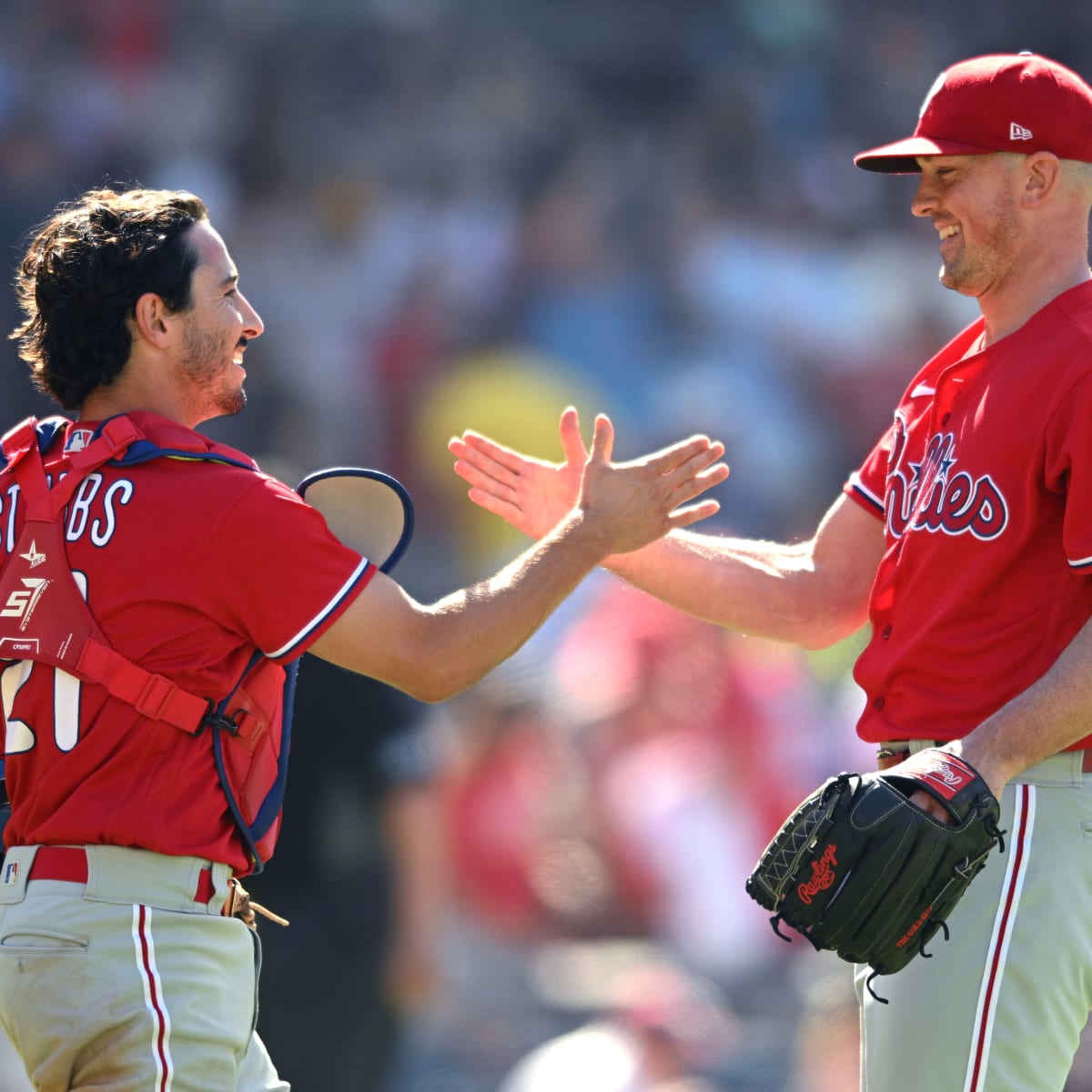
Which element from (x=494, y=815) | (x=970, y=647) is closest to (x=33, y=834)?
(x=970, y=647)

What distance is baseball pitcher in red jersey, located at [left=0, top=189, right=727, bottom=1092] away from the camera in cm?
230

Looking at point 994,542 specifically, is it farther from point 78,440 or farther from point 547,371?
point 547,371

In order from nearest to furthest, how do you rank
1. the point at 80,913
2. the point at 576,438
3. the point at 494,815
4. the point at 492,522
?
the point at 80,913 → the point at 576,438 → the point at 494,815 → the point at 492,522

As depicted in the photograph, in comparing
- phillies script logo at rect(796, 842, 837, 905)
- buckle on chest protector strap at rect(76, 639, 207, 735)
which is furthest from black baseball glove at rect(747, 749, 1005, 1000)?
buckle on chest protector strap at rect(76, 639, 207, 735)

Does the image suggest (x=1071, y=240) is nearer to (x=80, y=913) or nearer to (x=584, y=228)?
(x=80, y=913)

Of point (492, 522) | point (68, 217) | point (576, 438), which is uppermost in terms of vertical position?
point (68, 217)

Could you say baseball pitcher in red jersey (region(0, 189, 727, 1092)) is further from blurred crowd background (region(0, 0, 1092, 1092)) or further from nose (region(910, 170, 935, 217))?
blurred crowd background (region(0, 0, 1092, 1092))

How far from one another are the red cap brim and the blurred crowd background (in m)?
1.96

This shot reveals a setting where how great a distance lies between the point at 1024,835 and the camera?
2385 millimetres

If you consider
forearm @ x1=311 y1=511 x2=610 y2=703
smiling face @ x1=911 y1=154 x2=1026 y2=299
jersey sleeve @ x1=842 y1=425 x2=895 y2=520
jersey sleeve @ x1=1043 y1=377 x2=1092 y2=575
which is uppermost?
smiling face @ x1=911 y1=154 x2=1026 y2=299

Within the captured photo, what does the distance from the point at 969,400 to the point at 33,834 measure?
160 centimetres

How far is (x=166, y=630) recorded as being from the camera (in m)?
2.36

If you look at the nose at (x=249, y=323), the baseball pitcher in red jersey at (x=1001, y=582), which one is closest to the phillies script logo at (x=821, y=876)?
the baseball pitcher in red jersey at (x=1001, y=582)

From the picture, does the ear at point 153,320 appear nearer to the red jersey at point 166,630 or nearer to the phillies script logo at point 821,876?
the red jersey at point 166,630
